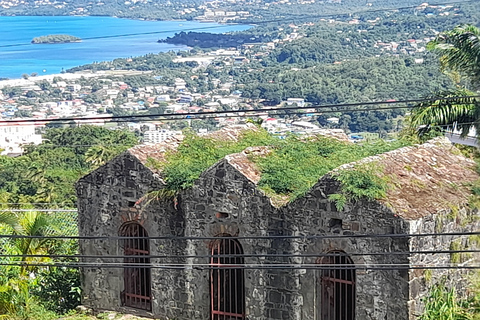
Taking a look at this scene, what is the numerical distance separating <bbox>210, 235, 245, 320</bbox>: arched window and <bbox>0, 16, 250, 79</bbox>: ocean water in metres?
72.2

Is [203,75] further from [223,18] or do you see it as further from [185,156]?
[185,156]

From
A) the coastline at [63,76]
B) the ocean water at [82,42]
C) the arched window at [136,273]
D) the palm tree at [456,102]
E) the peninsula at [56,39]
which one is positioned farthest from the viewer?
the peninsula at [56,39]

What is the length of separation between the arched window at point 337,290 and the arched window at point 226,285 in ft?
5.76

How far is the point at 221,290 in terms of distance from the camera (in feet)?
49.7

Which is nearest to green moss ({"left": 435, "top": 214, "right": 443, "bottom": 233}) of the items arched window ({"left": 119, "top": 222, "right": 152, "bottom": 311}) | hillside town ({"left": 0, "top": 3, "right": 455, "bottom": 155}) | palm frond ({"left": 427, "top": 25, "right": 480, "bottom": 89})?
arched window ({"left": 119, "top": 222, "right": 152, "bottom": 311})

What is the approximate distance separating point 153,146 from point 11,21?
114 m

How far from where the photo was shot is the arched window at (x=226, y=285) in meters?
14.9

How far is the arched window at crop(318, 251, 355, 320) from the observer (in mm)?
13469

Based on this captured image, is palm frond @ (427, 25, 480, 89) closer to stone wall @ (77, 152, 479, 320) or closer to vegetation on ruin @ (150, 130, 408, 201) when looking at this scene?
vegetation on ruin @ (150, 130, 408, 201)

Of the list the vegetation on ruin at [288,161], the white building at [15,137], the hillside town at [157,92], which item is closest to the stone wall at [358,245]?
the vegetation on ruin at [288,161]

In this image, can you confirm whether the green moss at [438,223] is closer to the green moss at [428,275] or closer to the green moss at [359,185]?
the green moss at [428,275]

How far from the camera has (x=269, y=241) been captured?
1429 centimetres

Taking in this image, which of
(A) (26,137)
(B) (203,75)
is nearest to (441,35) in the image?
(A) (26,137)

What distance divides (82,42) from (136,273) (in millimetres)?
91249
